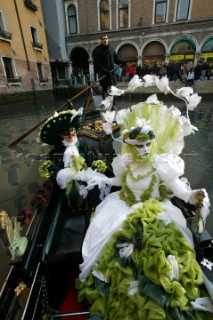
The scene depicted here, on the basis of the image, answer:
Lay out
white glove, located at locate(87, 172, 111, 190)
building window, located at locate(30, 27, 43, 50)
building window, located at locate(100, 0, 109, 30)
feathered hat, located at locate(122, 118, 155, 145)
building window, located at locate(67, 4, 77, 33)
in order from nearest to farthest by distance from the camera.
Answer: feathered hat, located at locate(122, 118, 155, 145) → white glove, located at locate(87, 172, 111, 190) → building window, located at locate(30, 27, 43, 50) → building window, located at locate(100, 0, 109, 30) → building window, located at locate(67, 4, 77, 33)

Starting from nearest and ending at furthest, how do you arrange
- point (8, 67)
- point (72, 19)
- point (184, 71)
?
point (8, 67), point (184, 71), point (72, 19)

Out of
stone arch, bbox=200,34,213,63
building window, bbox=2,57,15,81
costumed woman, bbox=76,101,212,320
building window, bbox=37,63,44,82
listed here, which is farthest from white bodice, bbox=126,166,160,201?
stone arch, bbox=200,34,213,63

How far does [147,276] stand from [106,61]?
3339 mm

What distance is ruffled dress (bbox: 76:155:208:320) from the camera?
95cm

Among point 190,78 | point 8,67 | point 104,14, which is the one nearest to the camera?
point 190,78

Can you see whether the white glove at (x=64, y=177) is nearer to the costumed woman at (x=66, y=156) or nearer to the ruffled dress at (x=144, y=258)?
the costumed woman at (x=66, y=156)

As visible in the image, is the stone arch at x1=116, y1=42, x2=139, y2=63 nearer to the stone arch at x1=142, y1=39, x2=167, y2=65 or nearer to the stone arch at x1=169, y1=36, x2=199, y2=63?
the stone arch at x1=142, y1=39, x2=167, y2=65

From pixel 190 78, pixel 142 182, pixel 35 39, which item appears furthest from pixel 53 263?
pixel 35 39

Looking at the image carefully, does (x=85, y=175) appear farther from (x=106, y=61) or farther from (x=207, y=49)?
(x=207, y=49)

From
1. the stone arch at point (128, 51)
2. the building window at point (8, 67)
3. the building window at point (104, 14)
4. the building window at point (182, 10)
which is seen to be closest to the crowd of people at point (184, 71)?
the stone arch at point (128, 51)

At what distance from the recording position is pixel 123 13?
46.5 ft

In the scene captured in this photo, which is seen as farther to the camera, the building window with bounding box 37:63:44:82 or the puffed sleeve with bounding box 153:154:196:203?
the building window with bounding box 37:63:44:82

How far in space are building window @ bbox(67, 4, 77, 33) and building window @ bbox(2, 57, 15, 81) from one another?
816 centimetres

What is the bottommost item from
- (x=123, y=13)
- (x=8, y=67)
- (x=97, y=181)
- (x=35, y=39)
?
(x=97, y=181)
